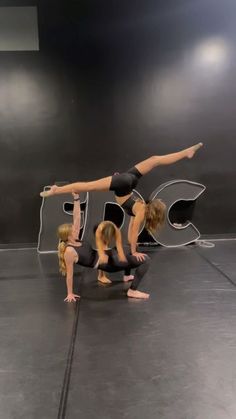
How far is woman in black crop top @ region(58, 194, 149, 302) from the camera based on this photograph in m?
3.18

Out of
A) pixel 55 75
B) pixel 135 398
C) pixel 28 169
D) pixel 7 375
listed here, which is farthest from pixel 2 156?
pixel 135 398

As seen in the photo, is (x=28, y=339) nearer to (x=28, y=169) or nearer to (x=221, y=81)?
(x=28, y=169)

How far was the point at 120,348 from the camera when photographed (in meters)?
2.33

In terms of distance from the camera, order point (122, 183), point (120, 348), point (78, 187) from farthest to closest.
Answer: point (122, 183) < point (78, 187) < point (120, 348)

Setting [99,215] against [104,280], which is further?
[99,215]

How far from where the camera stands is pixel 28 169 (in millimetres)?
5277

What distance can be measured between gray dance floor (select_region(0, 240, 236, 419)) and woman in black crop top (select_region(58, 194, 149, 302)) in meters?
0.18

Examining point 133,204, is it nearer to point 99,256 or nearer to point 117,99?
point 99,256

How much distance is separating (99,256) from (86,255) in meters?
0.13

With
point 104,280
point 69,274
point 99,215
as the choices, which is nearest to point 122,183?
point 69,274

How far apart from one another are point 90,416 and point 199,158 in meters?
4.20

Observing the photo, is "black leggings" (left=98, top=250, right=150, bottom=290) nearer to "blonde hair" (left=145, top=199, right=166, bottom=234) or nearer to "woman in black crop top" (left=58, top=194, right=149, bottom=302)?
"woman in black crop top" (left=58, top=194, right=149, bottom=302)

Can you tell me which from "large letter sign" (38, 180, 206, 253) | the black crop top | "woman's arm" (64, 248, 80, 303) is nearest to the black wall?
"large letter sign" (38, 180, 206, 253)

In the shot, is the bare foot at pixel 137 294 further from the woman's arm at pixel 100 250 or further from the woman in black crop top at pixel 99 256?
the woman's arm at pixel 100 250
